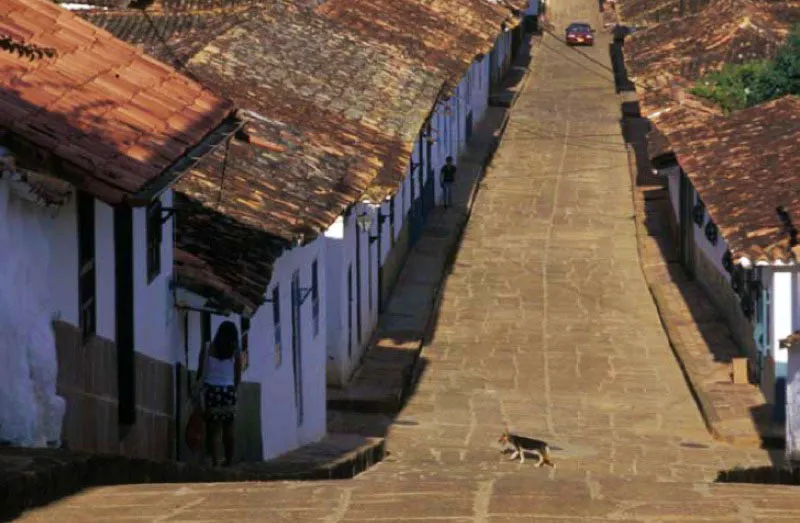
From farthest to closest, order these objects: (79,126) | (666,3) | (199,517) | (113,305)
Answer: (666,3), (113,305), (79,126), (199,517)

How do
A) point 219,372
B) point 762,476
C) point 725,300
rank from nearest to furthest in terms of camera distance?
point 219,372 → point 762,476 → point 725,300

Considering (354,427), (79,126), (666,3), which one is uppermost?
(666,3)

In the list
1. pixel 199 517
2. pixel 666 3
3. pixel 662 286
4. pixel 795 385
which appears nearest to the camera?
pixel 199 517

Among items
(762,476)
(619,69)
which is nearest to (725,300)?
(762,476)

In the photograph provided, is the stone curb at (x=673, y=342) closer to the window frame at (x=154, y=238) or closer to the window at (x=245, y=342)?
the window at (x=245, y=342)

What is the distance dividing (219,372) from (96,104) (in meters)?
3.49

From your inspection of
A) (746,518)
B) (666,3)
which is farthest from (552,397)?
(666,3)

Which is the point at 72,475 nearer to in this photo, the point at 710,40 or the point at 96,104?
the point at 96,104

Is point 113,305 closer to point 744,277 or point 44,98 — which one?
point 44,98

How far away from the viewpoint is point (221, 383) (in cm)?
1503

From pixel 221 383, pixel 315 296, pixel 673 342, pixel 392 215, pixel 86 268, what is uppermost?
pixel 392 215

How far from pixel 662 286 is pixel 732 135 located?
4965 millimetres

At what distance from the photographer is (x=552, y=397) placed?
24.7 metres

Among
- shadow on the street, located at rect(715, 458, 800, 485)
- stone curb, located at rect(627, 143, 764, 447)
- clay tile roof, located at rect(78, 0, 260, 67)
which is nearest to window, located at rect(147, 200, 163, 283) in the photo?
shadow on the street, located at rect(715, 458, 800, 485)
